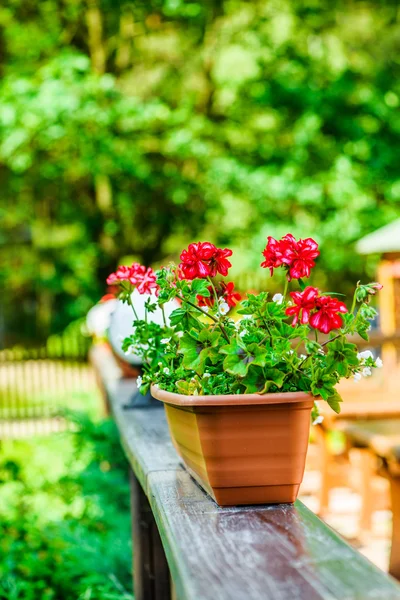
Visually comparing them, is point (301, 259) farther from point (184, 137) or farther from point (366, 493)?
point (184, 137)

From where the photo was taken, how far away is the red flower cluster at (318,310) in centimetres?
144

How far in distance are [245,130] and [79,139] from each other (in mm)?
2934

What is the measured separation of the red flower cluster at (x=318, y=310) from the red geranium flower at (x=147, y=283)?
47cm

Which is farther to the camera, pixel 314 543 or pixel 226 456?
pixel 226 456

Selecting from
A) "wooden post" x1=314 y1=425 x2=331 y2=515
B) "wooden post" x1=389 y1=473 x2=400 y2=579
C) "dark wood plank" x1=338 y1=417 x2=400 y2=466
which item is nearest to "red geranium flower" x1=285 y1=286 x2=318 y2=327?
"dark wood plank" x1=338 y1=417 x2=400 y2=466

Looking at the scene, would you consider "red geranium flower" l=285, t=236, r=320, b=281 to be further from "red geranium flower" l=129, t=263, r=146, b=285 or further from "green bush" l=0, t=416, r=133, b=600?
"green bush" l=0, t=416, r=133, b=600

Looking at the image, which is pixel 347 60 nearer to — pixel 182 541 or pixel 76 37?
pixel 76 37

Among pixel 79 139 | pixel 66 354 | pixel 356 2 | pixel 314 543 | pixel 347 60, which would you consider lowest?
pixel 66 354

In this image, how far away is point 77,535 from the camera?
3.52m

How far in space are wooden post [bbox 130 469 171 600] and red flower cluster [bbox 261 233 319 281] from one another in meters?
1.17

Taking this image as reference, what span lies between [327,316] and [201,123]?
9926 mm

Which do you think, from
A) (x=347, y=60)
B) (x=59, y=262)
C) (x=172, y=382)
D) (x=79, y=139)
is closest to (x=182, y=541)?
(x=172, y=382)

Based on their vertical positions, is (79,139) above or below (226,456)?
above

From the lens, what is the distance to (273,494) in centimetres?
146
